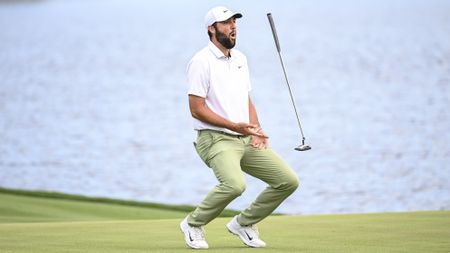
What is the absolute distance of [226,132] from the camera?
9125 millimetres

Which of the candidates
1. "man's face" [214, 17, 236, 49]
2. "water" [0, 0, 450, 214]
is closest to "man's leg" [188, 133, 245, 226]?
"man's face" [214, 17, 236, 49]

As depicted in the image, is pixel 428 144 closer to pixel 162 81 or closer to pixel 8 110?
pixel 8 110

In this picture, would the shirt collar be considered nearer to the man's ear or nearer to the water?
the man's ear

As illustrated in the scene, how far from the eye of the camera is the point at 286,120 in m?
38.4

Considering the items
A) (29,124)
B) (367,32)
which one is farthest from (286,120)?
(367,32)

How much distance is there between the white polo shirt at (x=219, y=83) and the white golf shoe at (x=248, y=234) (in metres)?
0.74

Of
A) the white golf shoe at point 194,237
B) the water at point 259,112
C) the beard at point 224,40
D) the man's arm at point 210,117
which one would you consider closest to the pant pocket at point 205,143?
the man's arm at point 210,117

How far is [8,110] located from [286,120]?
11462mm

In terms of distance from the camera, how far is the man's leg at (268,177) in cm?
911

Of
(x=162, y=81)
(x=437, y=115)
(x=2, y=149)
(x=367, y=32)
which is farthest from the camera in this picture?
(x=367, y=32)

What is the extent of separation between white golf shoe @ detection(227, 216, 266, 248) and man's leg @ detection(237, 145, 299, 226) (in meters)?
0.05

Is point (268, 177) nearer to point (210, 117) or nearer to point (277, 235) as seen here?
point (210, 117)

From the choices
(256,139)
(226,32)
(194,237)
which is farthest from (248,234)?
(226,32)

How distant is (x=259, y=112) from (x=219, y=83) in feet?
107
